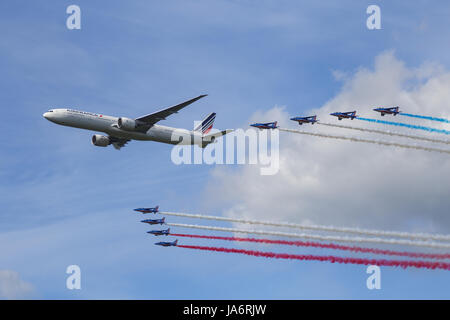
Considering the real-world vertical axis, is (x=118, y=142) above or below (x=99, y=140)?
above

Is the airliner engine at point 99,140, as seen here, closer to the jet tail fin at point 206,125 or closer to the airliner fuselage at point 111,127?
the airliner fuselage at point 111,127

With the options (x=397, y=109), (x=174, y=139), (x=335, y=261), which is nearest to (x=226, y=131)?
(x=174, y=139)

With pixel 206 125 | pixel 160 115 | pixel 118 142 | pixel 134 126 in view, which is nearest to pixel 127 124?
pixel 134 126

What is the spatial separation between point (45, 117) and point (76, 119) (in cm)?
614

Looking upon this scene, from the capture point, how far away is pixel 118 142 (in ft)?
406

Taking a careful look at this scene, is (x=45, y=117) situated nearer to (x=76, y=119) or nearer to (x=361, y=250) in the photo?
(x=76, y=119)

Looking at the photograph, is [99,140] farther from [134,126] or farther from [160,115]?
[160,115]

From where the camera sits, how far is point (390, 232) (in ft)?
237

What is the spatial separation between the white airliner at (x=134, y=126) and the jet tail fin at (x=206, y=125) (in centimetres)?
1329

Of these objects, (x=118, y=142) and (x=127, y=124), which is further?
(x=118, y=142)

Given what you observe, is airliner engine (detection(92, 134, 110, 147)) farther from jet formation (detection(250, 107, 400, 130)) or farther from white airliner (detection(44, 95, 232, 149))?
jet formation (detection(250, 107, 400, 130))

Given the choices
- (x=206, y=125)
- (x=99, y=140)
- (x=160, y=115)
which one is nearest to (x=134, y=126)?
(x=160, y=115)

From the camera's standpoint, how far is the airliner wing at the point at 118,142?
404 feet

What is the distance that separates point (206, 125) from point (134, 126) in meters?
24.0
